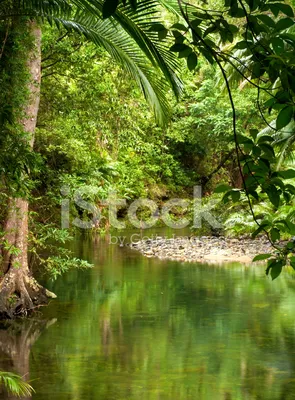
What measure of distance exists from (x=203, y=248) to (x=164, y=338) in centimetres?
815

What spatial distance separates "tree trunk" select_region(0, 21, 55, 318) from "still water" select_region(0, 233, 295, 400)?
0.47 m

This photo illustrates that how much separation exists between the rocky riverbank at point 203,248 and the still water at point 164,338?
1.99 meters

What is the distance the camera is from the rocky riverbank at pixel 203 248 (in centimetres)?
1485

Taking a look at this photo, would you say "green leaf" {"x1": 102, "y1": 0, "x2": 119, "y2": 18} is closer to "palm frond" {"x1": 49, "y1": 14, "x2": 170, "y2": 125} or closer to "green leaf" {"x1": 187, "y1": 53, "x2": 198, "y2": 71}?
"green leaf" {"x1": 187, "y1": 53, "x2": 198, "y2": 71}

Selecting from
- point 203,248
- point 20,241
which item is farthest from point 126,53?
point 203,248

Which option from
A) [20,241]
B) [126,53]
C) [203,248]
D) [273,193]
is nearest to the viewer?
[273,193]

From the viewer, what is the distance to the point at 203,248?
52.9 ft

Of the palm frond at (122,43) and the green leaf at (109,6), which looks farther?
the palm frond at (122,43)

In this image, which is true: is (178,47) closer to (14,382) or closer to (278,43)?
(278,43)

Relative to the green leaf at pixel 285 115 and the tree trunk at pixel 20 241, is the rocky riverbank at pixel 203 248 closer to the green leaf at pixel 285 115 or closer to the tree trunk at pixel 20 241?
the tree trunk at pixel 20 241

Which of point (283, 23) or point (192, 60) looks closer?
point (283, 23)

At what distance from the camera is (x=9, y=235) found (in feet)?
29.2

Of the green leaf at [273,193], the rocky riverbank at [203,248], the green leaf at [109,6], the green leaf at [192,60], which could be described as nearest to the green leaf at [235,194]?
the green leaf at [273,193]

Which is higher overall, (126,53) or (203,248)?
(126,53)
